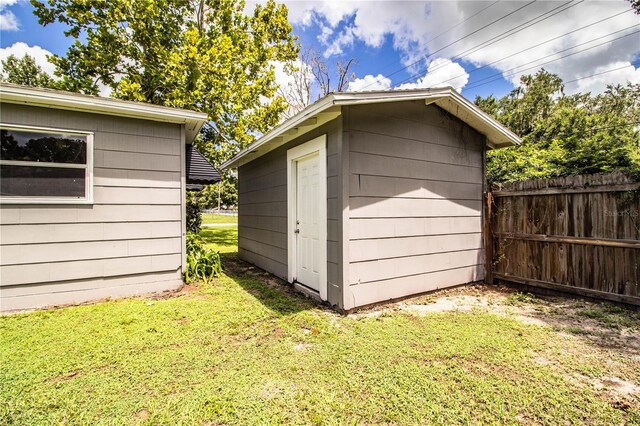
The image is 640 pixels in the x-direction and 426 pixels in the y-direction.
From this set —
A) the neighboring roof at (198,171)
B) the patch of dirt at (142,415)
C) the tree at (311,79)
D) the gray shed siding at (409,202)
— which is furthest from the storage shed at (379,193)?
the tree at (311,79)

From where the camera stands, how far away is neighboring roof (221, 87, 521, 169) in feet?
11.9

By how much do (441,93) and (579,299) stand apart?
11.7 ft

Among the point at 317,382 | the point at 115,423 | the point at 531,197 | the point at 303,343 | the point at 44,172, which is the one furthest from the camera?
the point at 531,197

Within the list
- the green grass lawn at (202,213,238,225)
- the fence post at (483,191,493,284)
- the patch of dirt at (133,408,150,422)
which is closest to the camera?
the patch of dirt at (133,408,150,422)

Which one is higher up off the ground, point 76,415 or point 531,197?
point 531,197

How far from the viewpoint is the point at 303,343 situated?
10.1 feet

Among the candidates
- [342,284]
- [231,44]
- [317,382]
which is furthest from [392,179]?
[231,44]

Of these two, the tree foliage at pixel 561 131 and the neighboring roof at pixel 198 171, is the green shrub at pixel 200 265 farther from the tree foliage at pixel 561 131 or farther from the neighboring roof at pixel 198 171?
the tree foliage at pixel 561 131

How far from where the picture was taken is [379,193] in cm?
419

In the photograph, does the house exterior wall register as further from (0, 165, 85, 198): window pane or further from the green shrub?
the green shrub

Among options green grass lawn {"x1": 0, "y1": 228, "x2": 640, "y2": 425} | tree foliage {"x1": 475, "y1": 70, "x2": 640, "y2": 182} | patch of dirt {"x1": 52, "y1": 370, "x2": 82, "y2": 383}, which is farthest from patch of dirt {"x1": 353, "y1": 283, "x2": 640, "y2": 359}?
patch of dirt {"x1": 52, "y1": 370, "x2": 82, "y2": 383}

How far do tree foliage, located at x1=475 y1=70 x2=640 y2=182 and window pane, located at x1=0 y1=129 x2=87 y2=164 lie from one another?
749 cm

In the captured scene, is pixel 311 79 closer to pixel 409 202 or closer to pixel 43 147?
pixel 409 202

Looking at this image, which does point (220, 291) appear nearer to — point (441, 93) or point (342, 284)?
point (342, 284)
